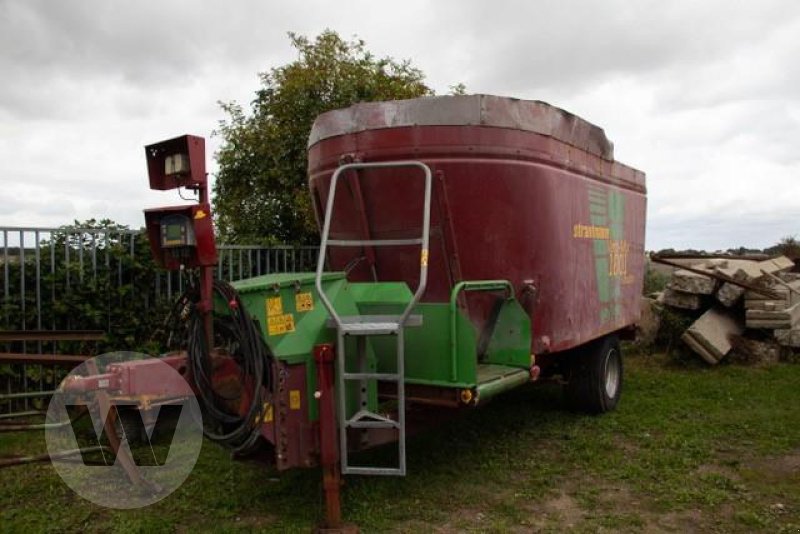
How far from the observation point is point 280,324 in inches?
165

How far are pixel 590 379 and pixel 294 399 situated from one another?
3911 mm

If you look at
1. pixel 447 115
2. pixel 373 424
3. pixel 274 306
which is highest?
pixel 447 115

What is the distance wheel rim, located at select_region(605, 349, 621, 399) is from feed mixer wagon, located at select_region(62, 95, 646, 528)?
317mm

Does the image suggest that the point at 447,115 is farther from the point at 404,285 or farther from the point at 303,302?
the point at 303,302

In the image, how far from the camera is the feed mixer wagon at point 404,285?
4078 mm

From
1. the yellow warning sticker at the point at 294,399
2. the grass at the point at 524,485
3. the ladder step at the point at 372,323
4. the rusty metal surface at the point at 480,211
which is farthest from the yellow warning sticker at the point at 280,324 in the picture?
the rusty metal surface at the point at 480,211

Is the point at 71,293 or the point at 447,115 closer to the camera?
the point at 447,115

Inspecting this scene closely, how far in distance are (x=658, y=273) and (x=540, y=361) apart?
975cm

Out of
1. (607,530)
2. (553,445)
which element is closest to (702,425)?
(553,445)

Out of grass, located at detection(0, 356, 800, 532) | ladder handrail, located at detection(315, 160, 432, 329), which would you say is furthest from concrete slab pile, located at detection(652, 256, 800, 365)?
ladder handrail, located at detection(315, 160, 432, 329)

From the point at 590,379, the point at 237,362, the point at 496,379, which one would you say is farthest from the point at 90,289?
the point at 590,379

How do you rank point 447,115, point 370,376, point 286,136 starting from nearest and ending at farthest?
point 370,376 → point 447,115 → point 286,136

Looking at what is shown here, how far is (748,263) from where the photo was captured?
1152cm

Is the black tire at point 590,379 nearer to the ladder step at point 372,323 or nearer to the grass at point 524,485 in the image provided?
the grass at point 524,485
